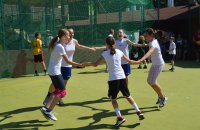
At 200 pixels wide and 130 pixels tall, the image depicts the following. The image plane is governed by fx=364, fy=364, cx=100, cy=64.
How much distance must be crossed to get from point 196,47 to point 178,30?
3.99m

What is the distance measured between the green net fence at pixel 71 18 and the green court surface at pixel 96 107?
3054 mm

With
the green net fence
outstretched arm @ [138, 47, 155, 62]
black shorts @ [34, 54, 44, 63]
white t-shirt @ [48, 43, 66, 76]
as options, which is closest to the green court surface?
white t-shirt @ [48, 43, 66, 76]

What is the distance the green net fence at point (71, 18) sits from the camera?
15.2 m

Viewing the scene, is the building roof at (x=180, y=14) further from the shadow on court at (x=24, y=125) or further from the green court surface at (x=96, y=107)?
the shadow on court at (x=24, y=125)

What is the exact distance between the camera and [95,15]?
61.5ft

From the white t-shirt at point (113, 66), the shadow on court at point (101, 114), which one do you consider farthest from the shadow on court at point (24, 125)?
the white t-shirt at point (113, 66)

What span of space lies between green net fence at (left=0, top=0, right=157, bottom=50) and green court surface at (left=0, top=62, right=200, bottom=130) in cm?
305

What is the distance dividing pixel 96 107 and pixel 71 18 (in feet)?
32.2

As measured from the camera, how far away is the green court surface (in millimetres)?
7031

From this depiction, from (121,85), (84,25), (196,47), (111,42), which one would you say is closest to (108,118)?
(121,85)

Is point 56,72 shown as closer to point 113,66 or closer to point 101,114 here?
point 113,66

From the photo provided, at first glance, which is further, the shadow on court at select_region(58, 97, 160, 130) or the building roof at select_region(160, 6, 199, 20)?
the building roof at select_region(160, 6, 199, 20)

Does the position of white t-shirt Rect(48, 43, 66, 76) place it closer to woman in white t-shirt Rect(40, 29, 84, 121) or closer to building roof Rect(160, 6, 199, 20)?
woman in white t-shirt Rect(40, 29, 84, 121)

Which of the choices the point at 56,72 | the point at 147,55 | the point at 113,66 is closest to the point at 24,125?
the point at 56,72
